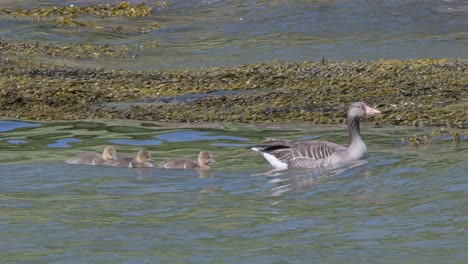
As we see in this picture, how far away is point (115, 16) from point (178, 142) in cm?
3418

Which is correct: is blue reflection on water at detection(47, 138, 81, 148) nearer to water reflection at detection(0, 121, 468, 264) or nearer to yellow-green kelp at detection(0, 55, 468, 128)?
water reflection at detection(0, 121, 468, 264)

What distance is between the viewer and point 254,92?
3067 centimetres

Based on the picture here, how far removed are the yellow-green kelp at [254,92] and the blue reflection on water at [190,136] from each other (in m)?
2.36

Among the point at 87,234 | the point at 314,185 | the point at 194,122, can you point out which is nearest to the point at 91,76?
the point at 194,122

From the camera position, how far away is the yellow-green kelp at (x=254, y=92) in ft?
88.5

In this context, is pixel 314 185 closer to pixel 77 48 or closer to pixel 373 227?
pixel 373 227

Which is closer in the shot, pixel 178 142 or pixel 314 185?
pixel 314 185

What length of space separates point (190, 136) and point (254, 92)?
656 cm

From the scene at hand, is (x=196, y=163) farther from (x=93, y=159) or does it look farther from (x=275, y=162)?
(x=93, y=159)

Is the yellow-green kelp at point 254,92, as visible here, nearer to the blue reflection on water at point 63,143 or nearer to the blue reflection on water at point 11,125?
the blue reflection on water at point 11,125

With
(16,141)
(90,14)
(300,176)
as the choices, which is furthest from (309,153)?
(90,14)

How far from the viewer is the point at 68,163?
64.9 ft

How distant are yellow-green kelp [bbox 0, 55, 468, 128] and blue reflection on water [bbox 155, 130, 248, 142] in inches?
92.9

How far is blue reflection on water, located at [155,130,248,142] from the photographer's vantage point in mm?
23938
